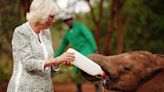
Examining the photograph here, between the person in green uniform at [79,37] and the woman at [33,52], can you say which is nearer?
the woman at [33,52]

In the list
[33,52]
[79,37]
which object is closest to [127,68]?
[33,52]

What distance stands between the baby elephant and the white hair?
62 centimetres

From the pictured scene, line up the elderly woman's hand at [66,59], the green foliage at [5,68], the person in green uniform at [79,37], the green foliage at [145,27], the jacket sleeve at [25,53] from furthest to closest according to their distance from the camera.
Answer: the green foliage at [145,27]
the green foliage at [5,68]
the person in green uniform at [79,37]
the jacket sleeve at [25,53]
the elderly woman's hand at [66,59]

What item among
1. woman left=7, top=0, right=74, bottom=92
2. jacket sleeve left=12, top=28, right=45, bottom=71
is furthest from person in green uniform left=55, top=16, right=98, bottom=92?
jacket sleeve left=12, top=28, right=45, bottom=71

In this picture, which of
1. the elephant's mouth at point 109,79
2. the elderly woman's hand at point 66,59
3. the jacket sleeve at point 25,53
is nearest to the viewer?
the elderly woman's hand at point 66,59

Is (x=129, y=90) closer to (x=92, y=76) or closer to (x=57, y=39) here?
(x=92, y=76)

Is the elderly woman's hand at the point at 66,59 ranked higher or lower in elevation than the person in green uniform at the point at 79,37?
lower

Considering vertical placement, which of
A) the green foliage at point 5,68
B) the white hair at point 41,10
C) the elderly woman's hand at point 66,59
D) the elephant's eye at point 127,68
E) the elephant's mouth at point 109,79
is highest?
the green foliage at point 5,68

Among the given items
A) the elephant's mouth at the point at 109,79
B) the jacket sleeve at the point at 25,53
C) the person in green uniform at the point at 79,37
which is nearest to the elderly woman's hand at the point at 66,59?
the jacket sleeve at the point at 25,53

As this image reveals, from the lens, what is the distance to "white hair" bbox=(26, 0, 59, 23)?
651cm

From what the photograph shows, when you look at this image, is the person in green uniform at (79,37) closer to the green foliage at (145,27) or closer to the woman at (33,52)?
the woman at (33,52)

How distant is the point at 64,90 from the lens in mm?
21062

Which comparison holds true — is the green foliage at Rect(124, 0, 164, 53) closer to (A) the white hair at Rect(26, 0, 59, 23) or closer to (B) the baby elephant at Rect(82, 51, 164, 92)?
(B) the baby elephant at Rect(82, 51, 164, 92)

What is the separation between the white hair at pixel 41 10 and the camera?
256 inches
